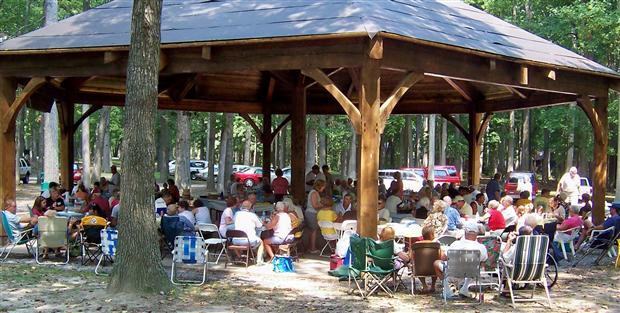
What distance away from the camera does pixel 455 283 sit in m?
8.56

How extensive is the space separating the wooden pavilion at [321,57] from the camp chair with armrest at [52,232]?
7.36 ft

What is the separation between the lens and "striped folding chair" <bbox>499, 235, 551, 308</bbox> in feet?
26.3

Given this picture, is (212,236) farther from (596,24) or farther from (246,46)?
(596,24)

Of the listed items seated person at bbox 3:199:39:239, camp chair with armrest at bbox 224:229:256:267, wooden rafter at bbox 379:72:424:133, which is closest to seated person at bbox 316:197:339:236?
camp chair with armrest at bbox 224:229:256:267

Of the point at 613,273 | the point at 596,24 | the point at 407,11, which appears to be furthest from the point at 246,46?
the point at 596,24

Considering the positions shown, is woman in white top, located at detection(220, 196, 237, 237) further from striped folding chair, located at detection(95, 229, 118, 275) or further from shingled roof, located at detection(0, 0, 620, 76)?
shingled roof, located at detection(0, 0, 620, 76)

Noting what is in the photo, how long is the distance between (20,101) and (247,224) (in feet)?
A: 16.7

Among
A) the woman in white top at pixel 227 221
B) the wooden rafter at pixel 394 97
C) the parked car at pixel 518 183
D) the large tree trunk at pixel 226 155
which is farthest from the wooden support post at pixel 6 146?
the parked car at pixel 518 183

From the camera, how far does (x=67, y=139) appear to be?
1628 centimetres

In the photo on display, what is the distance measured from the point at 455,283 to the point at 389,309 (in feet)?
4.65

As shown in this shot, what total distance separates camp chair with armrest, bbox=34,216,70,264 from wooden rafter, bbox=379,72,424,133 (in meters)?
5.42

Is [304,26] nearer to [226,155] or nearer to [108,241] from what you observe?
[108,241]

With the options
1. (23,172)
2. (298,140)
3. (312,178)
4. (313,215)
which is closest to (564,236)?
(313,215)

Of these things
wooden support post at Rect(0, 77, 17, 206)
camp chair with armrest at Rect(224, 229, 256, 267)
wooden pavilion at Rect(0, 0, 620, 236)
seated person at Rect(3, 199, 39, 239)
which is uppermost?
wooden pavilion at Rect(0, 0, 620, 236)
